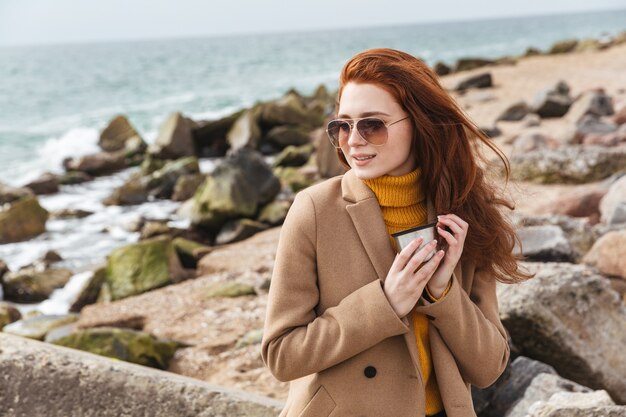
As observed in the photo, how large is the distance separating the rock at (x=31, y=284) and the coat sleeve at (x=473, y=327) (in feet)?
25.4

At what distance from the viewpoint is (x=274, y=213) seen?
1052cm

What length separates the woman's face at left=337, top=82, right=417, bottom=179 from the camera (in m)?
1.82

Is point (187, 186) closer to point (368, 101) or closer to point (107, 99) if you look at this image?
point (368, 101)

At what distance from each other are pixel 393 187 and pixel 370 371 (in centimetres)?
51

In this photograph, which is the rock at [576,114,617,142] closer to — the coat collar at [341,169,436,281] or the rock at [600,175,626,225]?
the rock at [600,175,626,225]

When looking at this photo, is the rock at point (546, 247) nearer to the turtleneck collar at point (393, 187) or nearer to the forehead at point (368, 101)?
the turtleneck collar at point (393, 187)

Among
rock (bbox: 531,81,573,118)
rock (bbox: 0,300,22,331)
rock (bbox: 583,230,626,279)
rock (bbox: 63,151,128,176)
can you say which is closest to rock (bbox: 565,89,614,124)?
rock (bbox: 531,81,573,118)

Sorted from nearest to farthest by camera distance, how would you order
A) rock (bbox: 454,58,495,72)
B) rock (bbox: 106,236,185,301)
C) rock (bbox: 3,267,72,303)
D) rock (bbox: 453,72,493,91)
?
1. rock (bbox: 106,236,185,301)
2. rock (bbox: 3,267,72,303)
3. rock (bbox: 453,72,493,91)
4. rock (bbox: 454,58,495,72)

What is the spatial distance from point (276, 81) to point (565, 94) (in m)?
25.2

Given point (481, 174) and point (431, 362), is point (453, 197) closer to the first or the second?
point (481, 174)

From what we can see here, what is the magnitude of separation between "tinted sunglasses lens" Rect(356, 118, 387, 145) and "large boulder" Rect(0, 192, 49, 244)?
1092 cm

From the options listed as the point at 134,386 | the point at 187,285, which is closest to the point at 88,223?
the point at 187,285

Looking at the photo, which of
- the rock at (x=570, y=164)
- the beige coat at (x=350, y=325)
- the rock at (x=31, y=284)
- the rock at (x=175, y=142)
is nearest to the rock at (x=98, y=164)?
the rock at (x=175, y=142)

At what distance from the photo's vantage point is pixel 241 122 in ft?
59.7
